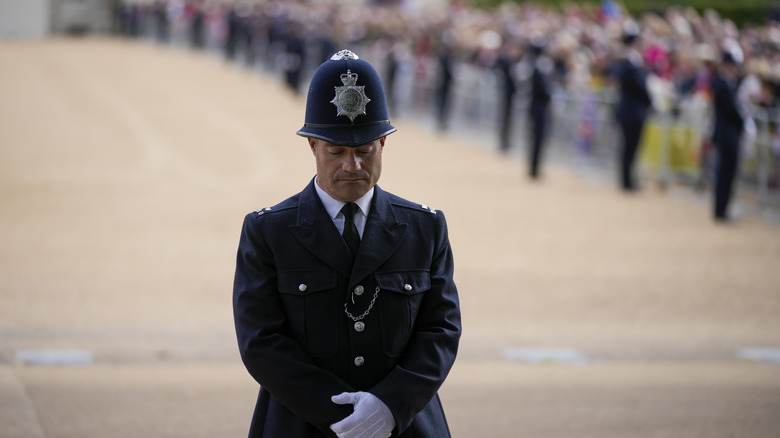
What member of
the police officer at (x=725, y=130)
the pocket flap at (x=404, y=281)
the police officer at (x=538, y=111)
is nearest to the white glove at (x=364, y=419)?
the pocket flap at (x=404, y=281)

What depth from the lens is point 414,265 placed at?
3316mm

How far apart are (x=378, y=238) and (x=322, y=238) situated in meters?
0.18

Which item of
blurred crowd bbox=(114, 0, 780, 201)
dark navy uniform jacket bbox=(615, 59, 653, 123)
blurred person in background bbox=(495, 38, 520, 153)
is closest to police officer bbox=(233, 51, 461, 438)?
blurred crowd bbox=(114, 0, 780, 201)

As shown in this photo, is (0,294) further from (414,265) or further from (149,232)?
(414,265)

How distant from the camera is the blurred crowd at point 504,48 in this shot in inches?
658

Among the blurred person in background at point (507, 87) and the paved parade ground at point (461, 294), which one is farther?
the blurred person in background at point (507, 87)

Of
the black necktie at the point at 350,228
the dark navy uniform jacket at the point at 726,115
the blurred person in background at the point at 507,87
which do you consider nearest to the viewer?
the black necktie at the point at 350,228

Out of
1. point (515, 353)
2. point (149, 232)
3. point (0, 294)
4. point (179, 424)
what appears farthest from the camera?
point (149, 232)

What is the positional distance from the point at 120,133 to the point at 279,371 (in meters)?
18.4

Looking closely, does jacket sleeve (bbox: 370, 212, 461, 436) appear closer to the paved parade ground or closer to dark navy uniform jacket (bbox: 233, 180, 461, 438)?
dark navy uniform jacket (bbox: 233, 180, 461, 438)

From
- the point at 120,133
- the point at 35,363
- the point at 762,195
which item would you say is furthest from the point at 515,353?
the point at 120,133

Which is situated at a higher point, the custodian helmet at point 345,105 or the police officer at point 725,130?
the custodian helmet at point 345,105

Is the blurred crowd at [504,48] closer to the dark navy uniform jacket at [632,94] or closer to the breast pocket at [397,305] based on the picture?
the dark navy uniform jacket at [632,94]

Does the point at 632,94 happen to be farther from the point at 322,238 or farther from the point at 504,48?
the point at 322,238
